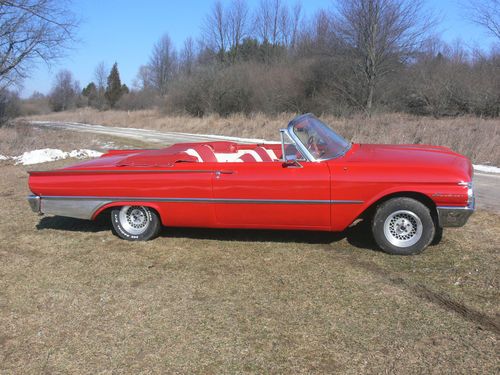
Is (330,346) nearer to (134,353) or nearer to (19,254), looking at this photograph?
(134,353)

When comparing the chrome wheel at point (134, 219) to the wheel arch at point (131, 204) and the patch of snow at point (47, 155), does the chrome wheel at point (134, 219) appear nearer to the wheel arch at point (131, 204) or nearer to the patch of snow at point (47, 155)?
the wheel arch at point (131, 204)

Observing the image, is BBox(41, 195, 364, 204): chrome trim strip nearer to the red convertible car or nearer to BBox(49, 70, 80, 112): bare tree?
the red convertible car

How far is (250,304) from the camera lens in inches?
148

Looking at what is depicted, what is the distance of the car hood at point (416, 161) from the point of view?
14.5 ft

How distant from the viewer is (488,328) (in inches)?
127

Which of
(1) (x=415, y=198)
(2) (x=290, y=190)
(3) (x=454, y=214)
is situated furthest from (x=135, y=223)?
(3) (x=454, y=214)

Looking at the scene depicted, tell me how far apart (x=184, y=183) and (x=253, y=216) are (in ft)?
2.79

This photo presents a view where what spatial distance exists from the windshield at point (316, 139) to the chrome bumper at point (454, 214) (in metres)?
1.24

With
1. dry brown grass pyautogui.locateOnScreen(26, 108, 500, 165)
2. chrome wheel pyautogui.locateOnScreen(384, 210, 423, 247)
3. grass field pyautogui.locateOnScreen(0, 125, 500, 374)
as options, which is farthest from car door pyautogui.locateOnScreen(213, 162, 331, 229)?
dry brown grass pyautogui.locateOnScreen(26, 108, 500, 165)

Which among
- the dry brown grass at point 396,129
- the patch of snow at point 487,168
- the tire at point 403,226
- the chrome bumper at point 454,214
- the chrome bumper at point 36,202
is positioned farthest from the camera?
the dry brown grass at point 396,129

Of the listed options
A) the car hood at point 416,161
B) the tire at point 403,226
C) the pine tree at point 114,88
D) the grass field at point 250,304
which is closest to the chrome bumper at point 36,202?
the grass field at point 250,304

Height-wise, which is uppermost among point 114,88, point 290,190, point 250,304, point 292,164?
point 114,88

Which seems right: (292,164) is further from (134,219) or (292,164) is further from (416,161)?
(134,219)

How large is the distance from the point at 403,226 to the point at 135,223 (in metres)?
3.06
